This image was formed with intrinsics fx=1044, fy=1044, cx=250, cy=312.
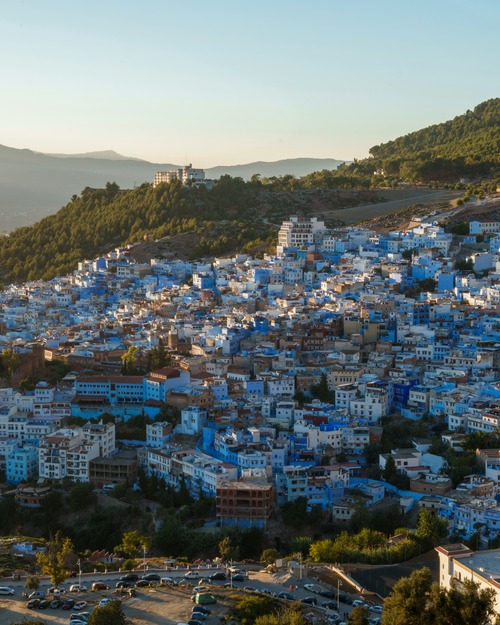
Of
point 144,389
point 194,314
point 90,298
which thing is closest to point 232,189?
point 90,298

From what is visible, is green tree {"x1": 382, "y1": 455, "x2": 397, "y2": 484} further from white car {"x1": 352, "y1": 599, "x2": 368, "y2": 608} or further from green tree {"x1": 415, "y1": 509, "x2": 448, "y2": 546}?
white car {"x1": 352, "y1": 599, "x2": 368, "y2": 608}

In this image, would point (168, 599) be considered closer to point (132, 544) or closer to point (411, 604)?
point (132, 544)

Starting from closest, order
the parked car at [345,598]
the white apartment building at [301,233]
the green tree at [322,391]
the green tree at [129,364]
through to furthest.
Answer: the parked car at [345,598], the green tree at [322,391], the green tree at [129,364], the white apartment building at [301,233]

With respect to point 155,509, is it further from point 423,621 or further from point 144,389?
point 423,621

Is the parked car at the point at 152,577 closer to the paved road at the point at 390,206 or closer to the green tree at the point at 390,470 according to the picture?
the green tree at the point at 390,470

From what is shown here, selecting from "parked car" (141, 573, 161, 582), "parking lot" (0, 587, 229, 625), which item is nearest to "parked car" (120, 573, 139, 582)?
"parked car" (141, 573, 161, 582)

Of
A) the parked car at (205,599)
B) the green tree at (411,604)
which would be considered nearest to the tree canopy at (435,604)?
the green tree at (411,604)

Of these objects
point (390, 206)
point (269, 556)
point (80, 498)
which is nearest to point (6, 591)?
point (269, 556)
